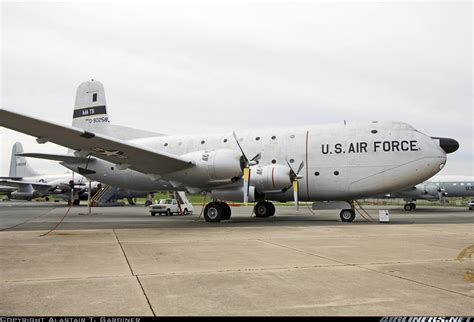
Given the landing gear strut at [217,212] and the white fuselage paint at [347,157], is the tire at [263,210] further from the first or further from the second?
the landing gear strut at [217,212]

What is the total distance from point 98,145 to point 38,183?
40195 millimetres

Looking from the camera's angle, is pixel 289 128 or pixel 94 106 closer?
pixel 289 128

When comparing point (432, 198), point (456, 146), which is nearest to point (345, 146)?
point (456, 146)

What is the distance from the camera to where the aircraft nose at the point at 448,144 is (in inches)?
691

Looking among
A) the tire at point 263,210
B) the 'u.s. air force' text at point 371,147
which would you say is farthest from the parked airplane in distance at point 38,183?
the 'u.s. air force' text at point 371,147

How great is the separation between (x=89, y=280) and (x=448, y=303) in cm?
459

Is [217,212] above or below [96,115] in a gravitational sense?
below

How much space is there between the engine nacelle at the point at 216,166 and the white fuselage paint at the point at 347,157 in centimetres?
63

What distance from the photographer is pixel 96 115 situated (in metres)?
24.0

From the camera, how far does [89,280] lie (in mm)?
5516

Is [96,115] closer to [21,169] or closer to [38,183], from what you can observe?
[38,183]

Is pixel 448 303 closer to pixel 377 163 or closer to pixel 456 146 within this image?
pixel 377 163

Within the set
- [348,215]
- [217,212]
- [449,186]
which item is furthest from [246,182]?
[449,186]

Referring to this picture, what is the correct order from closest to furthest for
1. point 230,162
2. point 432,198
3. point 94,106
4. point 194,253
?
point 194,253 < point 230,162 < point 94,106 < point 432,198
